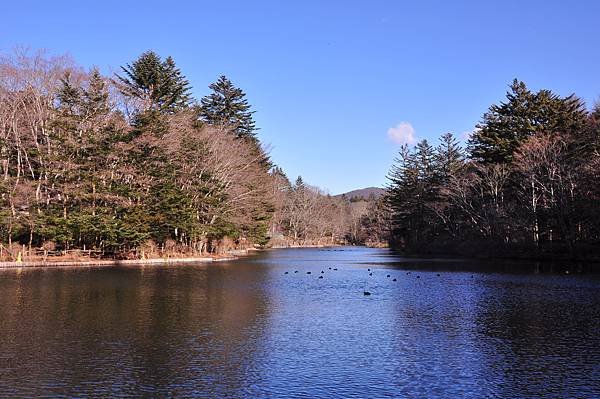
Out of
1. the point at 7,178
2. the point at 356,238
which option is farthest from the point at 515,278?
the point at 356,238

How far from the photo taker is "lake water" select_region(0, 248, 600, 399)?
810 centimetres

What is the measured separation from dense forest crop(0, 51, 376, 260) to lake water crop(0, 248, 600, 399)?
1510 centimetres

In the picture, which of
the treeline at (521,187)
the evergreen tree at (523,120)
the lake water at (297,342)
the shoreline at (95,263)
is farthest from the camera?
the evergreen tree at (523,120)

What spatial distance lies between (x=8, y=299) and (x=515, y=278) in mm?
22031

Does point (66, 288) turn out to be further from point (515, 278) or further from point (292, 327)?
point (515, 278)

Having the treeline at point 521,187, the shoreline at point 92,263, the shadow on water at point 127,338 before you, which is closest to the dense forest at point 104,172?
the shoreline at point 92,263

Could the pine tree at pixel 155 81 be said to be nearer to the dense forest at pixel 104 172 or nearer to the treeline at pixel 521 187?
the dense forest at pixel 104 172

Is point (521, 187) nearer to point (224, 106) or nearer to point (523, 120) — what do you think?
point (523, 120)

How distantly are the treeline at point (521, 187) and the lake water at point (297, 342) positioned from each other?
18959 mm

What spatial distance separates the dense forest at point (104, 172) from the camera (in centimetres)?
3512

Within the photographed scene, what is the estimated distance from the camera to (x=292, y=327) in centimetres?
1284

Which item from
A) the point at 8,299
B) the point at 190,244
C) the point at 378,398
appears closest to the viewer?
the point at 378,398

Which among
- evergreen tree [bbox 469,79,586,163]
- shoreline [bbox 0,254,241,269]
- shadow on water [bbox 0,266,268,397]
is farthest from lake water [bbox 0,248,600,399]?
evergreen tree [bbox 469,79,586,163]

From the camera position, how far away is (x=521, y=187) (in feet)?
151
